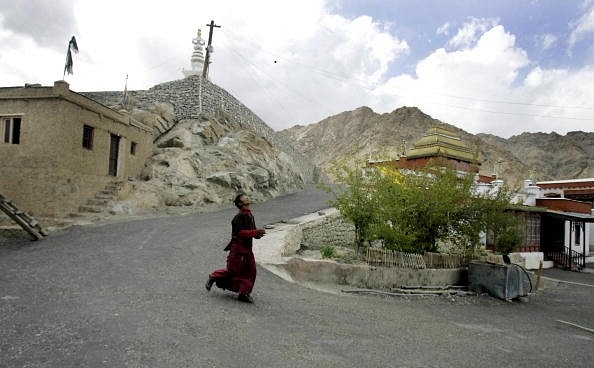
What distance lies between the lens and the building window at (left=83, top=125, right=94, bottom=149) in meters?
14.9

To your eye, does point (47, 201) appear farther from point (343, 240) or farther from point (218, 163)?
point (343, 240)

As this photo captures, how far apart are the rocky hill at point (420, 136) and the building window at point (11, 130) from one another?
56.1 meters

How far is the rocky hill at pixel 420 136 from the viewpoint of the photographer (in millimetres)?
74750

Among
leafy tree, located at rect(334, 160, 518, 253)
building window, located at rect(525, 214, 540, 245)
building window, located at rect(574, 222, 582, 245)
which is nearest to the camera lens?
leafy tree, located at rect(334, 160, 518, 253)

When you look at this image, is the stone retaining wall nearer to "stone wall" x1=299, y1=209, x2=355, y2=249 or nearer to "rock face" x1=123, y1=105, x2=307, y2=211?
"stone wall" x1=299, y1=209, x2=355, y2=249

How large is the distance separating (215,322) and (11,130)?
14.2 metres

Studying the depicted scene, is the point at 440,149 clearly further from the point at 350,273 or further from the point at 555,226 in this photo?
the point at 350,273

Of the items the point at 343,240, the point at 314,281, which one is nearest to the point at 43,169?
the point at 314,281

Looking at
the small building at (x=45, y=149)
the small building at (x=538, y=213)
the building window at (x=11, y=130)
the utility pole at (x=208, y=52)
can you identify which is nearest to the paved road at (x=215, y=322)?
the small building at (x=45, y=149)

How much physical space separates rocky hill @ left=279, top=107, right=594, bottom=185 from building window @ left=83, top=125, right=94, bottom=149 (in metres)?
54.3

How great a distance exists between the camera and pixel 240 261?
5.82 meters

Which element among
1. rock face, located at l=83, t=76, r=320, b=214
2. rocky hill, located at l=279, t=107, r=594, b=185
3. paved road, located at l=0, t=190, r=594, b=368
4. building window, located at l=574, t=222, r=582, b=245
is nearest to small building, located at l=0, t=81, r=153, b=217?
rock face, located at l=83, t=76, r=320, b=214

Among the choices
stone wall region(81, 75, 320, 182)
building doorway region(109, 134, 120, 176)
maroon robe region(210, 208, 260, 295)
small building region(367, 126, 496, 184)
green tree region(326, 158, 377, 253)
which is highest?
stone wall region(81, 75, 320, 182)

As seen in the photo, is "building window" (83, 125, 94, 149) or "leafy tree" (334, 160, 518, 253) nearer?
"leafy tree" (334, 160, 518, 253)
